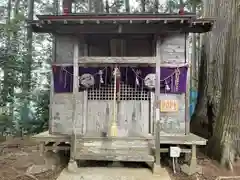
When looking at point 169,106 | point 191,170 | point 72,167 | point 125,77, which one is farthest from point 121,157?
point 125,77

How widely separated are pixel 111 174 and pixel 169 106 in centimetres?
233

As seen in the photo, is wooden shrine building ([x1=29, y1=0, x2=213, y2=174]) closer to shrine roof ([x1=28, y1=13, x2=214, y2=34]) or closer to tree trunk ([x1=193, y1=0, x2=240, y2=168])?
shrine roof ([x1=28, y1=13, x2=214, y2=34])

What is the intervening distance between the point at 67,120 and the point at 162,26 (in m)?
3.41

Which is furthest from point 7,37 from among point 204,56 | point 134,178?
point 134,178

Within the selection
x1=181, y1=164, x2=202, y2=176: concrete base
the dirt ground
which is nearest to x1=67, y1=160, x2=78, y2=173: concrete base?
the dirt ground

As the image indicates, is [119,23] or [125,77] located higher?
[119,23]

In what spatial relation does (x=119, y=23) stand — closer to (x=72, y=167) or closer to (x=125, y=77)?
(x=125, y=77)

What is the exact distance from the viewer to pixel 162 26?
21.6 ft

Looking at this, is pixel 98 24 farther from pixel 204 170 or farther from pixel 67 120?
pixel 204 170

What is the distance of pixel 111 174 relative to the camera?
229 inches

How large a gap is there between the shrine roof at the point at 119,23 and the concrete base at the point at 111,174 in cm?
327

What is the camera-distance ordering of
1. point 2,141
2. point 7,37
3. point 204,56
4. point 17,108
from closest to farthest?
point 204,56
point 2,141
point 7,37
point 17,108

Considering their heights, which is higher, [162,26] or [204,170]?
[162,26]

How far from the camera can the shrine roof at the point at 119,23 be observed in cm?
614
